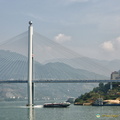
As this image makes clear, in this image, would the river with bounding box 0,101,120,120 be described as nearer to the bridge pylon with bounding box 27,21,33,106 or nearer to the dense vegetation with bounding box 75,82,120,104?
the bridge pylon with bounding box 27,21,33,106

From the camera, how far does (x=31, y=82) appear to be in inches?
3839

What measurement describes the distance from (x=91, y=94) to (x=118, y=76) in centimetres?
4310

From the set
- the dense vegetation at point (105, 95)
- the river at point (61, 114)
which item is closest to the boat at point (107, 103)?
the dense vegetation at point (105, 95)

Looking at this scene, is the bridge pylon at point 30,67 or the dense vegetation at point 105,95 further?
the dense vegetation at point 105,95

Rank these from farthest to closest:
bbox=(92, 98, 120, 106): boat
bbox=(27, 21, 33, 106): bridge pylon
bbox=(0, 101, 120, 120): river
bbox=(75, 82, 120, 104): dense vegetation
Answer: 1. bbox=(75, 82, 120, 104): dense vegetation
2. bbox=(92, 98, 120, 106): boat
3. bbox=(27, 21, 33, 106): bridge pylon
4. bbox=(0, 101, 120, 120): river

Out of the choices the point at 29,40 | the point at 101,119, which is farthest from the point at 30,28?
the point at 101,119

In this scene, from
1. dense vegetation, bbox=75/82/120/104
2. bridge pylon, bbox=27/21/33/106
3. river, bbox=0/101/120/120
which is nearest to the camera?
river, bbox=0/101/120/120

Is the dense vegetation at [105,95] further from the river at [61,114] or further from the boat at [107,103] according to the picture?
the river at [61,114]

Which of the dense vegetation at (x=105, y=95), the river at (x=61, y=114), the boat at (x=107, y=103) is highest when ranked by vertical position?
the dense vegetation at (x=105, y=95)

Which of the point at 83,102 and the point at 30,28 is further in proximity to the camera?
the point at 83,102

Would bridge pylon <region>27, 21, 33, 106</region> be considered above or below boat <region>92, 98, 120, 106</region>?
above

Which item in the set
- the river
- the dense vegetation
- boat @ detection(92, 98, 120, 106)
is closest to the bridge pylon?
the river

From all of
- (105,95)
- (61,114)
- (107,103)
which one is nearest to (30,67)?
(61,114)

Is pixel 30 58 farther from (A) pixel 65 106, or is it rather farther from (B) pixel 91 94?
(B) pixel 91 94
